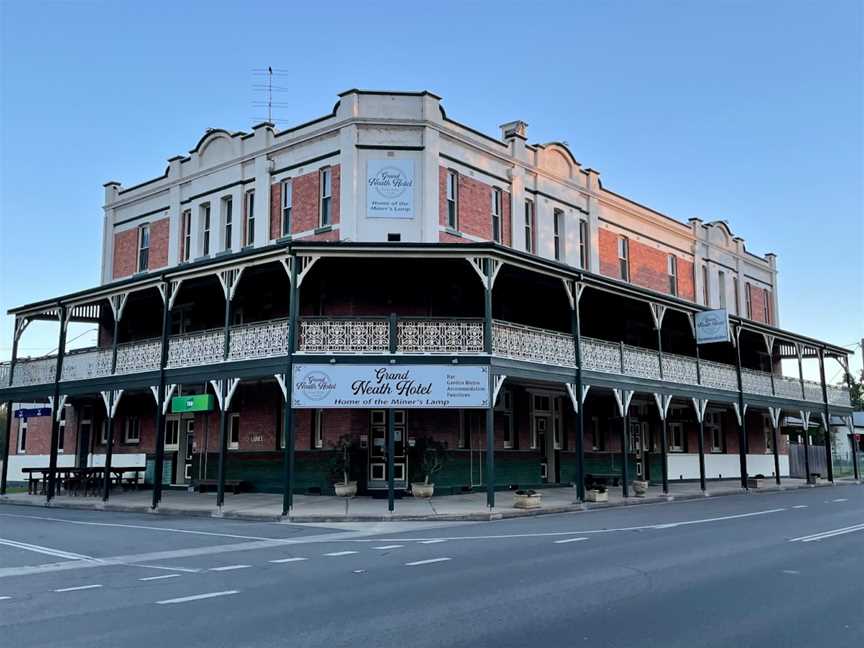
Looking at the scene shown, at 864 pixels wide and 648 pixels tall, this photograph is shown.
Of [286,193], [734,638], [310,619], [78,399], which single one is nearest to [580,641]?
[734,638]

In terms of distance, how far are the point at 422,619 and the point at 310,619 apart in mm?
1056

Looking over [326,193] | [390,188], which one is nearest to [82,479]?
[326,193]

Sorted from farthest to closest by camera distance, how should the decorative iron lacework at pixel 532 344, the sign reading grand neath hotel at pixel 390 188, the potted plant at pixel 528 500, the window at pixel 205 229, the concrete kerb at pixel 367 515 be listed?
1. the window at pixel 205 229
2. the sign reading grand neath hotel at pixel 390 188
3. the decorative iron lacework at pixel 532 344
4. the potted plant at pixel 528 500
5. the concrete kerb at pixel 367 515

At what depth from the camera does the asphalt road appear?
6.75 metres

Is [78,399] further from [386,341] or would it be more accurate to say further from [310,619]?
[310,619]

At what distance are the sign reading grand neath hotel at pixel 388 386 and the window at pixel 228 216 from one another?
9.79 m

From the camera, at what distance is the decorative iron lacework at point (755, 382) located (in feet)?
101

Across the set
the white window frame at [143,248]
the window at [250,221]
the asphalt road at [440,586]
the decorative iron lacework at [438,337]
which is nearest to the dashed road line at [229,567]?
the asphalt road at [440,586]

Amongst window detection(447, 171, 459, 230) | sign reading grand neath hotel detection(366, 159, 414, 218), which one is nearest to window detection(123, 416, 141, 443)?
sign reading grand neath hotel detection(366, 159, 414, 218)

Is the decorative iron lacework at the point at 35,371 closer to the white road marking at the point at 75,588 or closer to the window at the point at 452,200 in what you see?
the window at the point at 452,200

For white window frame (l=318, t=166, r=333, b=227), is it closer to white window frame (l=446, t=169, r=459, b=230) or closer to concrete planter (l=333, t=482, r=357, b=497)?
white window frame (l=446, t=169, r=459, b=230)

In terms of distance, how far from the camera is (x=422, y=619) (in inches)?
285

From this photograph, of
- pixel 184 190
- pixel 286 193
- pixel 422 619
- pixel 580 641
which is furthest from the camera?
pixel 184 190

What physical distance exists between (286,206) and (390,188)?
397 centimetres
